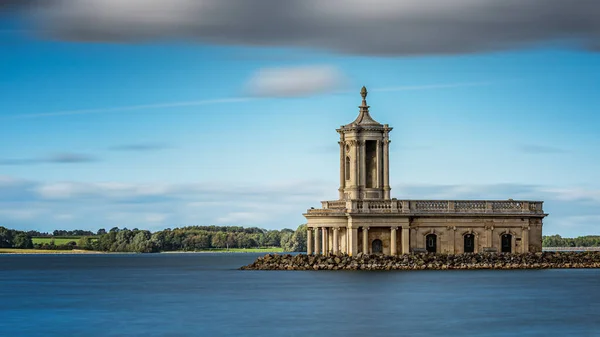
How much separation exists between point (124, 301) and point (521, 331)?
859 inches

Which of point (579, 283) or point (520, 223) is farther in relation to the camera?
point (520, 223)

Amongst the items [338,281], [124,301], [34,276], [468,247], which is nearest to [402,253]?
[468,247]

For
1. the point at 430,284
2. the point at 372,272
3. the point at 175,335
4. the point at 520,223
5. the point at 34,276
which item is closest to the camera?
the point at 175,335

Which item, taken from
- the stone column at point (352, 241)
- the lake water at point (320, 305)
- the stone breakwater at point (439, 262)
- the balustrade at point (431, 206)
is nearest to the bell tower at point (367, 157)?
the balustrade at point (431, 206)

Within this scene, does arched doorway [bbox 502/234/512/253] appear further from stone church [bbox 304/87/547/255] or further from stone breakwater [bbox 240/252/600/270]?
stone breakwater [bbox 240/252/600/270]

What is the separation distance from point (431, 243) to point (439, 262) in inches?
79.2

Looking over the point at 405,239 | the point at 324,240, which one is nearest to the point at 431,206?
the point at 405,239

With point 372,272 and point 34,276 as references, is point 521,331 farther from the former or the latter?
point 34,276

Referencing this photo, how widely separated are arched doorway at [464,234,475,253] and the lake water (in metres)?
3.07

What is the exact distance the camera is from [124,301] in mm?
60375

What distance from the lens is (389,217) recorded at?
7788 centimetres

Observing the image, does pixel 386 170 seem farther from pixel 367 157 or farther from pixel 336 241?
pixel 336 241

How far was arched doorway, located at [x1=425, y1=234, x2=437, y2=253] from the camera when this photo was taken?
79.4 metres

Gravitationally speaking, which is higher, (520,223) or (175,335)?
(520,223)
